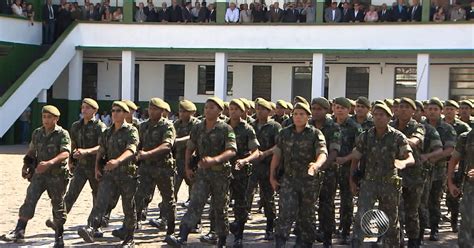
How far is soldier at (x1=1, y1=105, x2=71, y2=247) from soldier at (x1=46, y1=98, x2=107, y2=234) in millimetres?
624

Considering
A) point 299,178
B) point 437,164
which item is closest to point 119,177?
point 299,178

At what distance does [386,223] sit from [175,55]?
22516mm

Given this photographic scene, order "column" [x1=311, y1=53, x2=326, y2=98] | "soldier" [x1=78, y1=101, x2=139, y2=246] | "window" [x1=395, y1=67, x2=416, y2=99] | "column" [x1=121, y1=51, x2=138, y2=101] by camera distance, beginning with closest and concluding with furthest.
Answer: "soldier" [x1=78, y1=101, x2=139, y2=246], "column" [x1=311, y1=53, x2=326, y2=98], "window" [x1=395, y1=67, x2=416, y2=99], "column" [x1=121, y1=51, x2=138, y2=101]

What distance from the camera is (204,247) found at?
10633 mm

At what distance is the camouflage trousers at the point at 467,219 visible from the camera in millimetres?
8633

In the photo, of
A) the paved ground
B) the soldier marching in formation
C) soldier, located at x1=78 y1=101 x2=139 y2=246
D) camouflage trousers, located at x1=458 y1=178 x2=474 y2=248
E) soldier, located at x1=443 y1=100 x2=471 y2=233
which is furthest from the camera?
soldier, located at x1=443 y1=100 x2=471 y2=233

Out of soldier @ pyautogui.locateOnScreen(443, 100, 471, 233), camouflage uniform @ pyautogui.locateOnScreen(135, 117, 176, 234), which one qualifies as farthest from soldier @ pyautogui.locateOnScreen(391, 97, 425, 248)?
camouflage uniform @ pyautogui.locateOnScreen(135, 117, 176, 234)

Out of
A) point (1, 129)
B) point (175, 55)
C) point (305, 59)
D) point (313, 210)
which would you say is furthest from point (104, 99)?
point (313, 210)

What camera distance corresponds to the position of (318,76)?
27344 mm

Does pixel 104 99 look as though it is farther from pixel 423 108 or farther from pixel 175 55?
pixel 423 108

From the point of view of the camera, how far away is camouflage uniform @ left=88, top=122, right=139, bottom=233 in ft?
32.5

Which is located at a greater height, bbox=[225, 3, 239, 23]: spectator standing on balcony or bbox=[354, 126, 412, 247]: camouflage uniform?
bbox=[225, 3, 239, 23]: spectator standing on balcony

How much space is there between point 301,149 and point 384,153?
1035 mm

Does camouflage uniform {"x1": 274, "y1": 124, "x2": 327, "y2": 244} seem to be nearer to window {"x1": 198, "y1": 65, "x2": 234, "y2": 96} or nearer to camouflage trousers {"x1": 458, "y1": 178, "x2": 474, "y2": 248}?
camouflage trousers {"x1": 458, "y1": 178, "x2": 474, "y2": 248}
